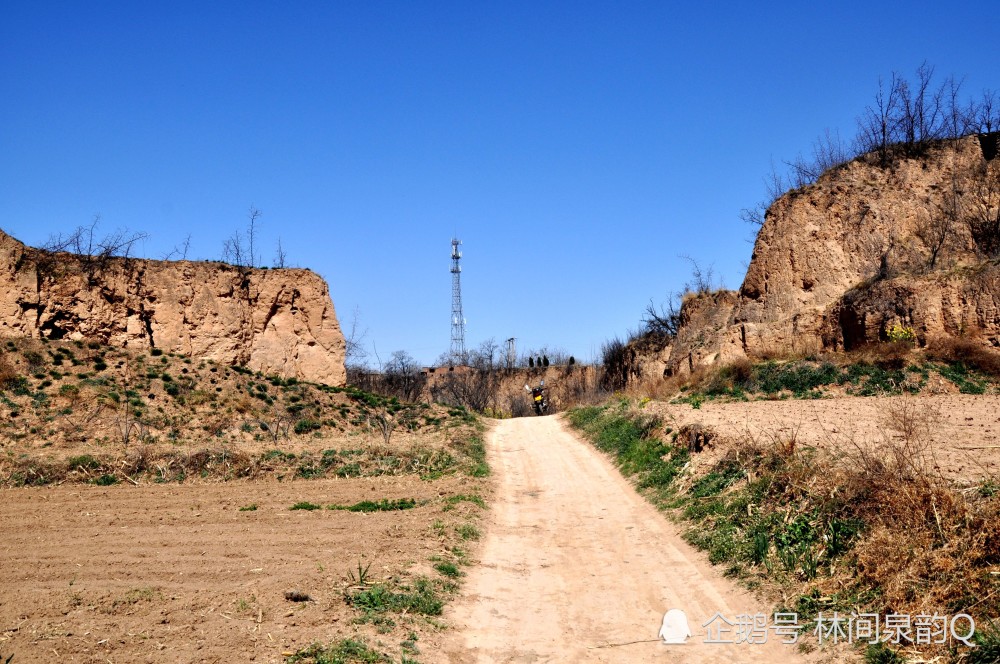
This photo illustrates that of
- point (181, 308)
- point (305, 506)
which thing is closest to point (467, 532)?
point (305, 506)

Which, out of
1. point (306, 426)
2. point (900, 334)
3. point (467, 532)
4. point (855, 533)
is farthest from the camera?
point (306, 426)

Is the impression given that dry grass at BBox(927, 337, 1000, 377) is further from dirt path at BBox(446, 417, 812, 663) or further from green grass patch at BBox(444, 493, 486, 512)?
green grass patch at BBox(444, 493, 486, 512)

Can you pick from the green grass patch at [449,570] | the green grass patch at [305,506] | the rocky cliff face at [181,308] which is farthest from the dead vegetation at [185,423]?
the green grass patch at [449,570]

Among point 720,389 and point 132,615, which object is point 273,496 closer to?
point 132,615

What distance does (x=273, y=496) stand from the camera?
41.7 feet

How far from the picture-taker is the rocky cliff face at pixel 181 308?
2553 cm

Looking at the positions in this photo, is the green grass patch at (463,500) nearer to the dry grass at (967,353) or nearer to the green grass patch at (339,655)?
the green grass patch at (339,655)

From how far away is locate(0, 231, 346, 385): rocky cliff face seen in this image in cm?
2553

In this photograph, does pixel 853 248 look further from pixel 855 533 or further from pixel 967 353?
pixel 855 533

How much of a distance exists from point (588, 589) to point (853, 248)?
23662 millimetres

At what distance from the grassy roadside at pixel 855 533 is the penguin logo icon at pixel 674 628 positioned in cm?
90

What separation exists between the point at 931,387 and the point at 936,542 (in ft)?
49.8

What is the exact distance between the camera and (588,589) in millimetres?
7555

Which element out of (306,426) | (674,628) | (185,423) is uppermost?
(185,423)
